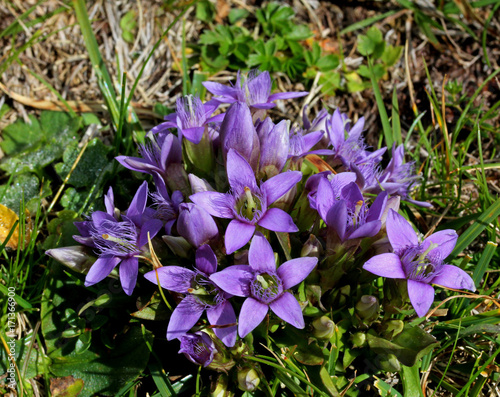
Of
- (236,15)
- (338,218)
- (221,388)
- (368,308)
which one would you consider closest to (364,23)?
(236,15)

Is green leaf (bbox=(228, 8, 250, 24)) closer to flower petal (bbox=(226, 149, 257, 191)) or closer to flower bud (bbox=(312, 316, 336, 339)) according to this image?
flower petal (bbox=(226, 149, 257, 191))

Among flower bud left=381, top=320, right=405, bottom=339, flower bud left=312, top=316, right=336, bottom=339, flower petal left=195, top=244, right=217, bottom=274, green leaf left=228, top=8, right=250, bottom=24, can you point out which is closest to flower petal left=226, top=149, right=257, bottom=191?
flower petal left=195, top=244, right=217, bottom=274

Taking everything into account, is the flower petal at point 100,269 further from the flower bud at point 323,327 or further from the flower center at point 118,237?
the flower bud at point 323,327

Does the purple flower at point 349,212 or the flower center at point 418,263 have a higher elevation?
the purple flower at point 349,212

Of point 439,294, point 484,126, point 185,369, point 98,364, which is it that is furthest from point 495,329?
point 98,364

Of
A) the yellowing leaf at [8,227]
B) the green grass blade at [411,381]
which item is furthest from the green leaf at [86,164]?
the green grass blade at [411,381]

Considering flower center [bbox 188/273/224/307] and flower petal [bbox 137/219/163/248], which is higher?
flower petal [bbox 137/219/163/248]

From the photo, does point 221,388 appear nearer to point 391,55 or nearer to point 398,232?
point 398,232

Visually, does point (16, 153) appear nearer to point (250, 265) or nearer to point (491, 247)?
point (250, 265)
